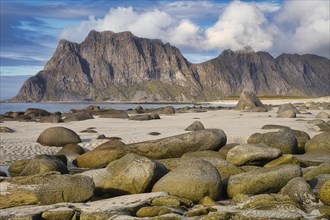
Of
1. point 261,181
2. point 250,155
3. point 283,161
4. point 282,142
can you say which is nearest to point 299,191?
point 261,181

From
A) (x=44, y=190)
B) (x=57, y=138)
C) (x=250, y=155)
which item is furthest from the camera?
(x=57, y=138)

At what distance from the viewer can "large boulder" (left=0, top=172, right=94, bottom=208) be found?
30.5 feet

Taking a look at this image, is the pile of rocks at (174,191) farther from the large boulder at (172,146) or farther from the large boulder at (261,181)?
the large boulder at (172,146)

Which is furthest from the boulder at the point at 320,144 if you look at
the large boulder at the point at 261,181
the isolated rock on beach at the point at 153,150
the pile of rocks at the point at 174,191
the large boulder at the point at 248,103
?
the large boulder at the point at 248,103

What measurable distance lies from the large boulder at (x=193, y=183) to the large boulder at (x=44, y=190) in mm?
1782

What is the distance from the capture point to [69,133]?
67.6 ft

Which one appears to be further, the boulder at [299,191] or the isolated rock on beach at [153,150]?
the isolated rock on beach at [153,150]

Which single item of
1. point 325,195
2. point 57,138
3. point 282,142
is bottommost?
point 325,195

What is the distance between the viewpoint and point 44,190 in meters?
9.41

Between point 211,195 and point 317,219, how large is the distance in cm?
254

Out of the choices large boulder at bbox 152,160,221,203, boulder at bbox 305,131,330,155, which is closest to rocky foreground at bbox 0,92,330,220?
large boulder at bbox 152,160,221,203

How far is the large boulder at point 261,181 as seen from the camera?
409 inches

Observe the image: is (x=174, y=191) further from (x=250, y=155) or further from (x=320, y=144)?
(x=320, y=144)

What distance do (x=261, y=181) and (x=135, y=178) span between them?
317 cm
